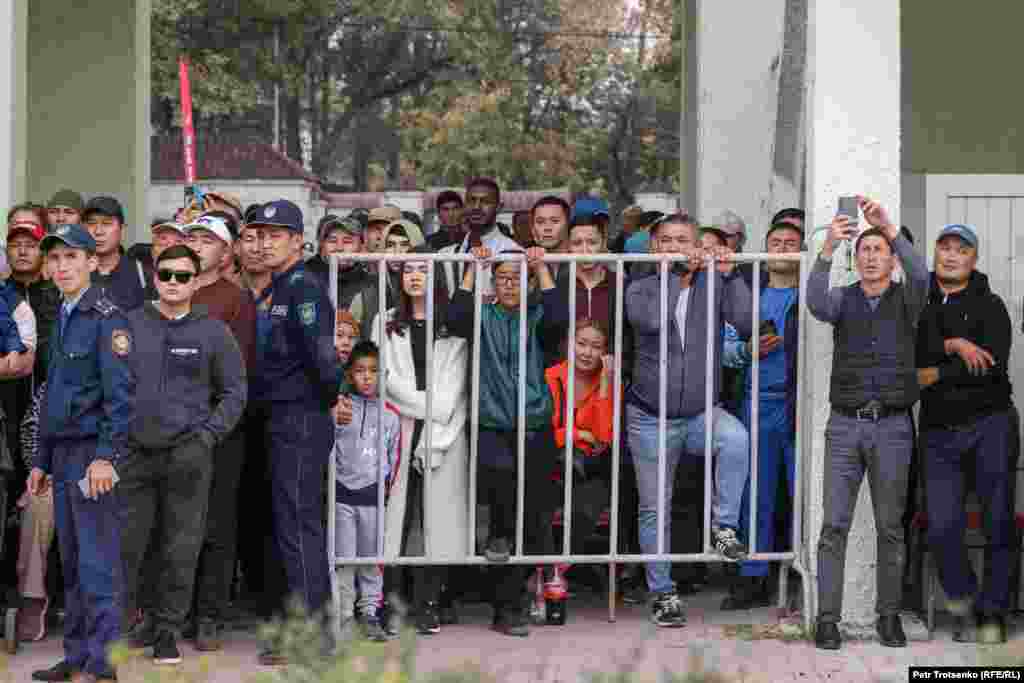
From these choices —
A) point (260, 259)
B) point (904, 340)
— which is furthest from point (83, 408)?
point (904, 340)

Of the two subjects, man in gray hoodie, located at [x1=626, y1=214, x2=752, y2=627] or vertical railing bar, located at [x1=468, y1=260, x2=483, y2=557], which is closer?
vertical railing bar, located at [x1=468, y1=260, x2=483, y2=557]

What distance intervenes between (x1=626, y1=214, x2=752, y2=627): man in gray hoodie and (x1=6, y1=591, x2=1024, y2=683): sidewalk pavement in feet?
0.96

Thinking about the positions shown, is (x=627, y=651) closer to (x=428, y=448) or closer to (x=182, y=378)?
(x=428, y=448)

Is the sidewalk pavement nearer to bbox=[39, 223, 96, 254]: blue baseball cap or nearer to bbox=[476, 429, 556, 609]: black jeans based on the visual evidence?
bbox=[476, 429, 556, 609]: black jeans

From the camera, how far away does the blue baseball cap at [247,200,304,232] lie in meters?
8.20

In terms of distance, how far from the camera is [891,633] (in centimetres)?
824

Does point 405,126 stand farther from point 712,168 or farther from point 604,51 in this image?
point 712,168

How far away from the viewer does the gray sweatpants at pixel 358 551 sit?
851 cm

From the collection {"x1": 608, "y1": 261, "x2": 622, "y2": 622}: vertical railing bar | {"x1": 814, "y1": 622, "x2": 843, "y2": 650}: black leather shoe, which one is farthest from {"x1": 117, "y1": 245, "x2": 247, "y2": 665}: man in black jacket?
{"x1": 814, "y1": 622, "x2": 843, "y2": 650}: black leather shoe

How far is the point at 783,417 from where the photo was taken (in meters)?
8.86

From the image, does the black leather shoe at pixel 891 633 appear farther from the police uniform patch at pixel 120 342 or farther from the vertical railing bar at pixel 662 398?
the police uniform patch at pixel 120 342

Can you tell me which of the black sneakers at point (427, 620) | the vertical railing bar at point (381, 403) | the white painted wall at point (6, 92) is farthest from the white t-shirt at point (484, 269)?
the white painted wall at point (6, 92)

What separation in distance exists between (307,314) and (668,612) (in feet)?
7.21

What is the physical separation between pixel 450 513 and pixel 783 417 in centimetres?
164
